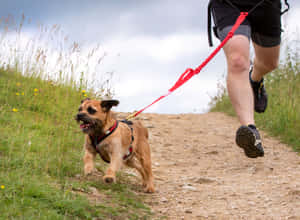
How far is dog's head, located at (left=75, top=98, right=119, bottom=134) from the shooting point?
4.04 metres

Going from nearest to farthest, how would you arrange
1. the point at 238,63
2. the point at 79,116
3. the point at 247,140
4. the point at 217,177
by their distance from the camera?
the point at 247,140 < the point at 238,63 < the point at 79,116 < the point at 217,177

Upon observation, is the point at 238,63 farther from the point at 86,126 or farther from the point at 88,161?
the point at 88,161

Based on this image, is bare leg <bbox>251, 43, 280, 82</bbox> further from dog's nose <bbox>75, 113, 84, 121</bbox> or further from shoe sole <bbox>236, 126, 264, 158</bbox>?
dog's nose <bbox>75, 113, 84, 121</bbox>

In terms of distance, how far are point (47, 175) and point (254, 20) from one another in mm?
2623

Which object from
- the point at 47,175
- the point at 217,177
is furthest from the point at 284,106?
the point at 47,175

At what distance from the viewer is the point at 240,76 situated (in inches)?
134

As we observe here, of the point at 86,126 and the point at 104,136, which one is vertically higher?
the point at 86,126

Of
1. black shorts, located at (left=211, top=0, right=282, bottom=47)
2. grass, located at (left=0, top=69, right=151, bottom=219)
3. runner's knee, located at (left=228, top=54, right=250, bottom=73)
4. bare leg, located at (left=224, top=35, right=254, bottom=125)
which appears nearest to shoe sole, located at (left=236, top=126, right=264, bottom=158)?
bare leg, located at (left=224, top=35, right=254, bottom=125)

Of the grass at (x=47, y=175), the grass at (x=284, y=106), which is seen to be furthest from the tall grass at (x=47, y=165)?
the grass at (x=284, y=106)

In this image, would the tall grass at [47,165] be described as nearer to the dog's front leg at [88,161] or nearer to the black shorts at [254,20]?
the dog's front leg at [88,161]

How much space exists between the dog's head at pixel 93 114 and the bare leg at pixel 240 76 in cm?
137

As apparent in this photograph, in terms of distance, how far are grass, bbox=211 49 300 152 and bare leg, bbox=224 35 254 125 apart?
3922 millimetres

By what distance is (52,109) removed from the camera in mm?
6367

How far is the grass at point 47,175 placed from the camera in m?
2.92
